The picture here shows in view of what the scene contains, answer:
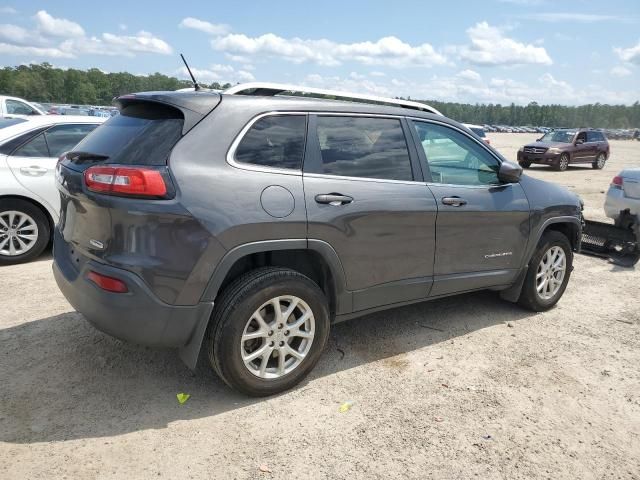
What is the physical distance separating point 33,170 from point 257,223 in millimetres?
4214

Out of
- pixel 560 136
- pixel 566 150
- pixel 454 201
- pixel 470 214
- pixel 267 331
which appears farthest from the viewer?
pixel 560 136

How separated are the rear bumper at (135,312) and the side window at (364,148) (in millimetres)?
1252

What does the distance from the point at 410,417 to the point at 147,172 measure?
2.04 meters

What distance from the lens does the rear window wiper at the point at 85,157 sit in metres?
3.04

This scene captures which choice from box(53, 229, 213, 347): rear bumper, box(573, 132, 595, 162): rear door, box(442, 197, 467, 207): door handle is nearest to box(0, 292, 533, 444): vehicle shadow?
box(53, 229, 213, 347): rear bumper

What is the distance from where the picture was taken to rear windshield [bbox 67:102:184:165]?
114 inches

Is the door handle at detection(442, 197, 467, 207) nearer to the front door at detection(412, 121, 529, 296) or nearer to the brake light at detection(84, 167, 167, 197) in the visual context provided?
the front door at detection(412, 121, 529, 296)

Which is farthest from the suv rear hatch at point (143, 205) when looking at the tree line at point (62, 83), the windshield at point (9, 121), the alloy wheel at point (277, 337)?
the tree line at point (62, 83)

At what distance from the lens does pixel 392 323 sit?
4512 mm

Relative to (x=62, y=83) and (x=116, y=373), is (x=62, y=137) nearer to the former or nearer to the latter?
(x=116, y=373)

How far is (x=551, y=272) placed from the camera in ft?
16.0

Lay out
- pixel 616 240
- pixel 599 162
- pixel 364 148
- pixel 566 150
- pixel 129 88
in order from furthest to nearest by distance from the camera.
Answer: pixel 129 88
pixel 599 162
pixel 566 150
pixel 616 240
pixel 364 148

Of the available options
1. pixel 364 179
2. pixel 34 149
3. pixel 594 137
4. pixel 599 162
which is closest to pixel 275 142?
pixel 364 179

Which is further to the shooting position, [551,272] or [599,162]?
[599,162]
